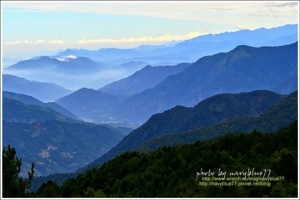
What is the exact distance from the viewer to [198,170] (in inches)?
1710

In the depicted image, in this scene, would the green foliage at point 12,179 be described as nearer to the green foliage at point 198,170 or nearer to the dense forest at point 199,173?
the dense forest at point 199,173

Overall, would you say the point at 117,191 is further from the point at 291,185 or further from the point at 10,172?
the point at 291,185

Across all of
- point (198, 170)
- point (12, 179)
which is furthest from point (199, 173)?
point (12, 179)

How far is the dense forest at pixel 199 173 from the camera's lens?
3394cm

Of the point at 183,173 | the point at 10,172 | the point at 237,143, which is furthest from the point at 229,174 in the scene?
the point at 10,172

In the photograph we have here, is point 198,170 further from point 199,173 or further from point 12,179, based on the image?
point 12,179

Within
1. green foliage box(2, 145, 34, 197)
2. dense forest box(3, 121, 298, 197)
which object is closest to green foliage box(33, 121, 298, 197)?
dense forest box(3, 121, 298, 197)

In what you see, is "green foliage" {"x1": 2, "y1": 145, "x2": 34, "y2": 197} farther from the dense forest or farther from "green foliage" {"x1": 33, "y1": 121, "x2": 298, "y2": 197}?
"green foliage" {"x1": 33, "y1": 121, "x2": 298, "y2": 197}

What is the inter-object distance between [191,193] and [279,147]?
50.5 ft

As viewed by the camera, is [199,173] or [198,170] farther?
[198,170]

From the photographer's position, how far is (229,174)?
→ 35219 millimetres

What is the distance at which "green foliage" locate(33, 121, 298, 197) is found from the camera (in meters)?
34.0

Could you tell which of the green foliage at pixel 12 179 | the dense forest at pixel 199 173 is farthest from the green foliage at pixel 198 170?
the green foliage at pixel 12 179

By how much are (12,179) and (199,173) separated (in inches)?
663
